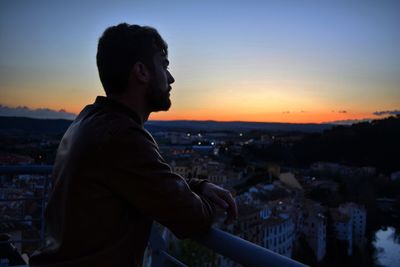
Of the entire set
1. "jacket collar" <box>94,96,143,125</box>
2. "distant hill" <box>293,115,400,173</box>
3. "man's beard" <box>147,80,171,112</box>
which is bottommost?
"distant hill" <box>293,115,400,173</box>

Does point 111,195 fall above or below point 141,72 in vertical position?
below

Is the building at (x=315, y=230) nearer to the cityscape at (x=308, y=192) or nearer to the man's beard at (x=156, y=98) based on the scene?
the cityscape at (x=308, y=192)

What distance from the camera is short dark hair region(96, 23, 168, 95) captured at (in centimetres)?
98

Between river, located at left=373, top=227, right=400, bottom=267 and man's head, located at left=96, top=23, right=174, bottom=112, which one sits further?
river, located at left=373, top=227, right=400, bottom=267

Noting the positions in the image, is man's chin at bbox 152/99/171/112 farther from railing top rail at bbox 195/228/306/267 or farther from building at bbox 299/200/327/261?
building at bbox 299/200/327/261

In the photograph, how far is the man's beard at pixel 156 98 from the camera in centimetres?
102

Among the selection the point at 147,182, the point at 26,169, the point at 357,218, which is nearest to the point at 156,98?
the point at 147,182

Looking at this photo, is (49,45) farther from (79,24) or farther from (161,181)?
(161,181)

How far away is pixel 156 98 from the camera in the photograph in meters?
1.03

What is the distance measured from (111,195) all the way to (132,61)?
1.11ft

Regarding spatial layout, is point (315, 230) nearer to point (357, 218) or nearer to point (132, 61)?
point (357, 218)

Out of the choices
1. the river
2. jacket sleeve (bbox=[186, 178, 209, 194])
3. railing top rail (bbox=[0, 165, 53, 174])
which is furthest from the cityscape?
jacket sleeve (bbox=[186, 178, 209, 194])

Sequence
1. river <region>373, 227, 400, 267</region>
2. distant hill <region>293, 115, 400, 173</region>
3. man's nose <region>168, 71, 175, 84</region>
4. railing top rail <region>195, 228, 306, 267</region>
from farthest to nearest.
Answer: distant hill <region>293, 115, 400, 173</region> → river <region>373, 227, 400, 267</region> → man's nose <region>168, 71, 175, 84</region> → railing top rail <region>195, 228, 306, 267</region>

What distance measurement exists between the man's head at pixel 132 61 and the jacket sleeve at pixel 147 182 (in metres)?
0.17
